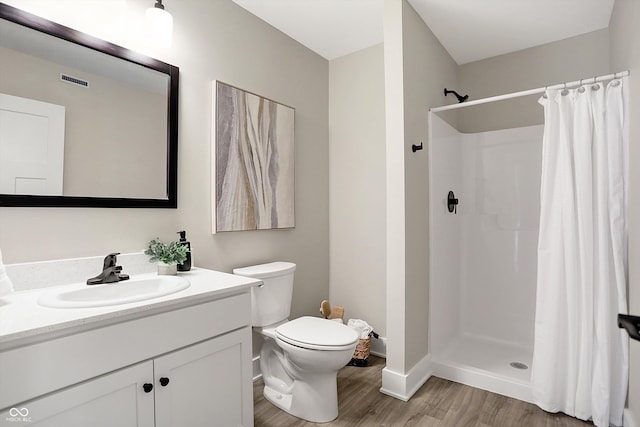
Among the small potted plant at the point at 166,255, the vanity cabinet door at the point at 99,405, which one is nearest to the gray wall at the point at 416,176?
the small potted plant at the point at 166,255

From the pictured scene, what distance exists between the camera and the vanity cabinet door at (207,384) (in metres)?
1.23

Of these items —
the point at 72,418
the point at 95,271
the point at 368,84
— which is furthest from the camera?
the point at 368,84

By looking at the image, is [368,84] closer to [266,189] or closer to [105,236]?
[266,189]

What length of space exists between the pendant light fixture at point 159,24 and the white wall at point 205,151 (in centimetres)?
11

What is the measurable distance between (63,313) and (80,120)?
887 millimetres

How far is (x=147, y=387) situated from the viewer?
1152mm

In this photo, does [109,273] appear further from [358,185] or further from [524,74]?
[524,74]

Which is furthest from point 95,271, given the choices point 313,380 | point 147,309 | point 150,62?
point 313,380

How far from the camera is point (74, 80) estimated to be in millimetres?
1466

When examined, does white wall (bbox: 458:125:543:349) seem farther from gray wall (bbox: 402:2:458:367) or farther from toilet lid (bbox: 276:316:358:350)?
toilet lid (bbox: 276:316:358:350)

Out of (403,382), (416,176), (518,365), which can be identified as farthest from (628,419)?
(416,176)

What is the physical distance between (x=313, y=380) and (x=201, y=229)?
1033 millimetres

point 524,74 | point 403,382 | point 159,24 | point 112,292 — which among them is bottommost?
point 403,382

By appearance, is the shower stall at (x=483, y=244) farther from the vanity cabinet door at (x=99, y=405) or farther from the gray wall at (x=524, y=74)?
the vanity cabinet door at (x=99, y=405)
